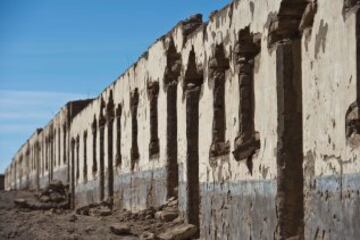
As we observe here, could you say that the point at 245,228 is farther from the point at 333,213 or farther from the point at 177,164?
the point at 177,164

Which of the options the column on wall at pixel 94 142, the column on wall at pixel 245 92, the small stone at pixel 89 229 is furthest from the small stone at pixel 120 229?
the column on wall at pixel 94 142

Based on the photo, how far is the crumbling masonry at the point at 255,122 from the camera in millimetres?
7711

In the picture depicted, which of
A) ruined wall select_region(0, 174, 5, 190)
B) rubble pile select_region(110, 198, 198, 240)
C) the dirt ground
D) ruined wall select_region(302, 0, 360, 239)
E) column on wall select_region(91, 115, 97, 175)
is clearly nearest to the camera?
ruined wall select_region(302, 0, 360, 239)

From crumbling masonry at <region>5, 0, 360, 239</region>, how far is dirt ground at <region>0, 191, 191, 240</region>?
1.37ft

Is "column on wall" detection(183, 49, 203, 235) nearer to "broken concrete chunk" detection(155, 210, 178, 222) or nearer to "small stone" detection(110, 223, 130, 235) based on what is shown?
"broken concrete chunk" detection(155, 210, 178, 222)

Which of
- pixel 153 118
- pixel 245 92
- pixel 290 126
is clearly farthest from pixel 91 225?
pixel 290 126

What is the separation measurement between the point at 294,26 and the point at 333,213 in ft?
7.78

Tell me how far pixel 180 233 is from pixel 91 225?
4.36 m

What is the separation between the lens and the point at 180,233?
1278 centimetres

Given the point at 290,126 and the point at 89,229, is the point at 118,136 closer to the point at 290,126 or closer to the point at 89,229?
the point at 89,229

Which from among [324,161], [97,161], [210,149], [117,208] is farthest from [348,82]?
[97,161]

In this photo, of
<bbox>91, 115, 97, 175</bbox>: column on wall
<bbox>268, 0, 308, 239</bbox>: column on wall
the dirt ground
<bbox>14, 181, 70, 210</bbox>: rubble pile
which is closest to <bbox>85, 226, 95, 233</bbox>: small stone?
the dirt ground

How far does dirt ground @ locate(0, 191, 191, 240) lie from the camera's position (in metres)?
14.4

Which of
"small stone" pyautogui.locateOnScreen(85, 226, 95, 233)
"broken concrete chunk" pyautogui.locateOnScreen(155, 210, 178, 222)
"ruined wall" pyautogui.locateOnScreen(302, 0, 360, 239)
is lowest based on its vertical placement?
"small stone" pyautogui.locateOnScreen(85, 226, 95, 233)
